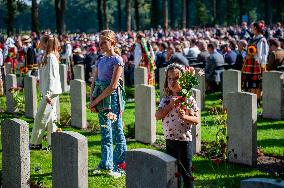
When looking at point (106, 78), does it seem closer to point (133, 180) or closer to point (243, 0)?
point (133, 180)

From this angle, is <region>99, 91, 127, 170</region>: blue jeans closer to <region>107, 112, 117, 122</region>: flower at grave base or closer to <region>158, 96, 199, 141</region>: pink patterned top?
<region>107, 112, 117, 122</region>: flower at grave base

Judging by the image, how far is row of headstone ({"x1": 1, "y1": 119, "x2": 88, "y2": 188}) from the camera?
6.72 m

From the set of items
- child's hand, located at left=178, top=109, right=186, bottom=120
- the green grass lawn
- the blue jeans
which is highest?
child's hand, located at left=178, top=109, right=186, bottom=120

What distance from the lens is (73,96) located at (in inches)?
564

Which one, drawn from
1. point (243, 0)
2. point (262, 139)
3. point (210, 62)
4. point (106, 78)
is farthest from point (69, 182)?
point (243, 0)

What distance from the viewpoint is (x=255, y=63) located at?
1548 cm

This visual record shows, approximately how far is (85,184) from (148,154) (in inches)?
58.8

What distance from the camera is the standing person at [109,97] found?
9.18m

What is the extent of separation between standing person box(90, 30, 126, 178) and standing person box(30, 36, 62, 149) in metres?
1.87

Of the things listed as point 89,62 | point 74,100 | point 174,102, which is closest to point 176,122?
point 174,102

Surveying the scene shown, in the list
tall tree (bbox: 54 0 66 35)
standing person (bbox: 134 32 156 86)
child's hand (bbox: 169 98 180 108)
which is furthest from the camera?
tall tree (bbox: 54 0 66 35)

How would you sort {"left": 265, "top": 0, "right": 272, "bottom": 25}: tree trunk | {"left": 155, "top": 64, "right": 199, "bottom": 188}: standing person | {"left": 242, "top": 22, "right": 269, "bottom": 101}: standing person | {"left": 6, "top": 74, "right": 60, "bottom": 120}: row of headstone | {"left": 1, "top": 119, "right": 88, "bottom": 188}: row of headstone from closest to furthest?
1. {"left": 1, "top": 119, "right": 88, "bottom": 188}: row of headstone
2. {"left": 155, "top": 64, "right": 199, "bottom": 188}: standing person
3. {"left": 242, "top": 22, "right": 269, "bottom": 101}: standing person
4. {"left": 6, "top": 74, "right": 60, "bottom": 120}: row of headstone
5. {"left": 265, "top": 0, "right": 272, "bottom": 25}: tree trunk

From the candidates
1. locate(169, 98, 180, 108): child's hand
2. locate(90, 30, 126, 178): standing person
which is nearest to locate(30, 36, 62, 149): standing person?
locate(90, 30, 126, 178): standing person

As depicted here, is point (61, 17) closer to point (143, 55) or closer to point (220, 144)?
point (143, 55)
